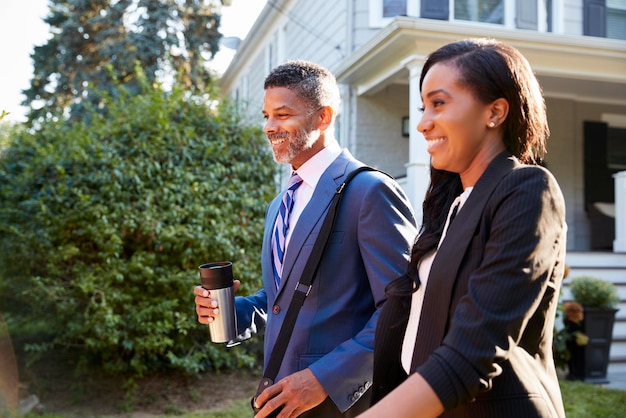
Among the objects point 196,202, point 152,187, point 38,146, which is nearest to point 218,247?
point 196,202

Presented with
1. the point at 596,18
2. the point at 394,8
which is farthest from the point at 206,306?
the point at 596,18

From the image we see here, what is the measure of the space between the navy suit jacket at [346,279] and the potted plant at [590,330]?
5.67m

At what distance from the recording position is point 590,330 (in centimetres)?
733

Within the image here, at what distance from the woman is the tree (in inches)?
634

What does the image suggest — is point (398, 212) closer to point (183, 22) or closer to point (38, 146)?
point (38, 146)

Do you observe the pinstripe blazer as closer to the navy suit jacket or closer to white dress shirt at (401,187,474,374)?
white dress shirt at (401,187,474,374)

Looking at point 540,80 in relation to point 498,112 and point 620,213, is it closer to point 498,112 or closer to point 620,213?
point 620,213

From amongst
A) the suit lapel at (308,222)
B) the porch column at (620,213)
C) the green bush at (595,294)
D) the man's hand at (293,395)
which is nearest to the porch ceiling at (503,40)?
the porch column at (620,213)

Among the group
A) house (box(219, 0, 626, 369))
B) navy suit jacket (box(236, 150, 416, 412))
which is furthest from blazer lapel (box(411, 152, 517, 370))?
house (box(219, 0, 626, 369))

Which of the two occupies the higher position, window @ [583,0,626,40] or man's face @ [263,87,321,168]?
window @ [583,0,626,40]

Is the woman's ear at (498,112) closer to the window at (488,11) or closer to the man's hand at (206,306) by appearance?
the man's hand at (206,306)

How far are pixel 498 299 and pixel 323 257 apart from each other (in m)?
1.09

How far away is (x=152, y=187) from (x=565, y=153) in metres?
7.81

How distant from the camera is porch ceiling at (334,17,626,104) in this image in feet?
27.2
